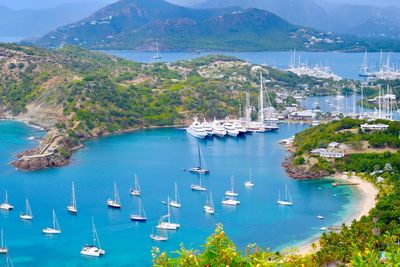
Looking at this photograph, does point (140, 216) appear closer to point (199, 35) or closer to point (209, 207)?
point (209, 207)

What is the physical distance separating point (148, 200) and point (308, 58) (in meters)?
83.8

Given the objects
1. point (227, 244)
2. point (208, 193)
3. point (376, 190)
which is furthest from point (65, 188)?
point (227, 244)

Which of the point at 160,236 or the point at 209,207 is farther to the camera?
the point at 209,207

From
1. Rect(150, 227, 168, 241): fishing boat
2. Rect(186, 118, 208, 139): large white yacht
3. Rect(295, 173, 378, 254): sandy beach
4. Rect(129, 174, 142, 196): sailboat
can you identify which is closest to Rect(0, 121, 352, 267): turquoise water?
Rect(150, 227, 168, 241): fishing boat

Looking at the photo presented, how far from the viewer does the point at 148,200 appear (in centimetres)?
3142

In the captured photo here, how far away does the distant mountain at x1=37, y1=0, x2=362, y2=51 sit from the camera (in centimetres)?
13062

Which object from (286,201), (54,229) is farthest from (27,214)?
(286,201)

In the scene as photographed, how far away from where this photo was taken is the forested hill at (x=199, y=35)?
427 feet

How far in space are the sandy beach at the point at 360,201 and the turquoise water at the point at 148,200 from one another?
0.59 meters

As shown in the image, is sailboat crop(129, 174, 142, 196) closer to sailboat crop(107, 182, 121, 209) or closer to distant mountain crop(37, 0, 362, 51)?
sailboat crop(107, 182, 121, 209)

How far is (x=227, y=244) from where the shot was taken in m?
10.2

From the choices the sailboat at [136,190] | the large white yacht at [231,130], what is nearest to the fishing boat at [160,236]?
the sailboat at [136,190]

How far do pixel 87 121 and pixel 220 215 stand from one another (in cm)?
2352

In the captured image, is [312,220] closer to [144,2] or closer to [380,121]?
[380,121]
